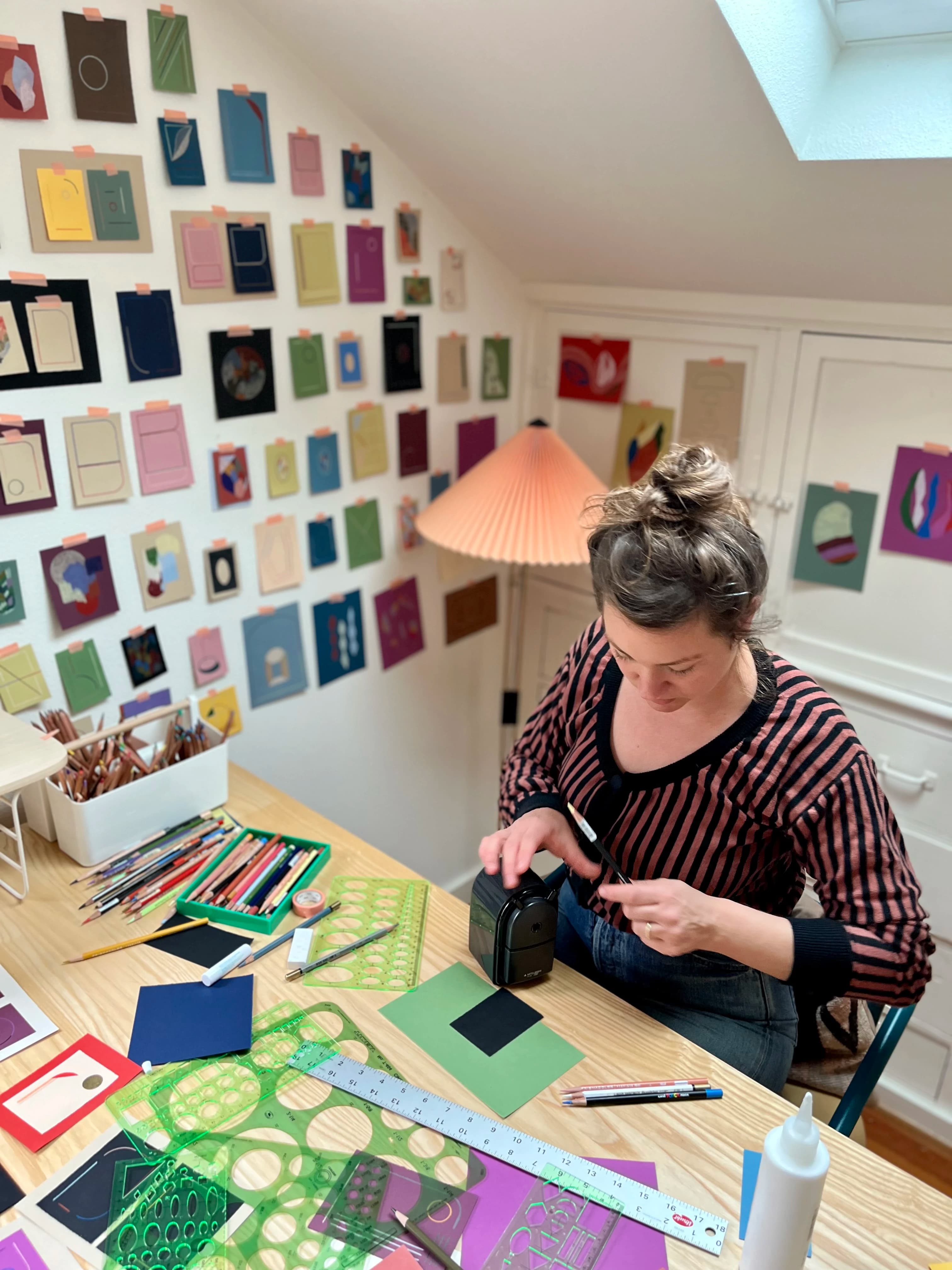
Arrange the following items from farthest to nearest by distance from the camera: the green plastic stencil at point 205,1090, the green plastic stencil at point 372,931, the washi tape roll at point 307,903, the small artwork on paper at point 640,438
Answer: the small artwork on paper at point 640,438, the washi tape roll at point 307,903, the green plastic stencil at point 372,931, the green plastic stencil at point 205,1090

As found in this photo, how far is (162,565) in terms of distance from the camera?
1.62 m

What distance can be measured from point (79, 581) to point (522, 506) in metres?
0.81

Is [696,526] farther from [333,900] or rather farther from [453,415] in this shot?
[453,415]

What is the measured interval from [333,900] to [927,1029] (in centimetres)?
128

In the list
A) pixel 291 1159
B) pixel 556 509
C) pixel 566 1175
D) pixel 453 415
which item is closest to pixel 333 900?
pixel 291 1159

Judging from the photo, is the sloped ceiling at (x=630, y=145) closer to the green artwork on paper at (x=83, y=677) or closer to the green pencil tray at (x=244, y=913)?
the green artwork on paper at (x=83, y=677)

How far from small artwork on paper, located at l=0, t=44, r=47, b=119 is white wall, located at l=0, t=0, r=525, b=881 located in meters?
0.01

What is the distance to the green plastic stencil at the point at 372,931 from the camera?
1171 mm

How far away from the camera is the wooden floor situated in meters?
1.86

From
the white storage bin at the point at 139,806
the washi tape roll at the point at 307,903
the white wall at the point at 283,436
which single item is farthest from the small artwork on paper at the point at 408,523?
the washi tape roll at the point at 307,903

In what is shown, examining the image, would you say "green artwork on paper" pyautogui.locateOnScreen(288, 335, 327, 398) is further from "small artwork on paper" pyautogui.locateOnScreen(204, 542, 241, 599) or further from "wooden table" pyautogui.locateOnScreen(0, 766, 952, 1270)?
"wooden table" pyautogui.locateOnScreen(0, 766, 952, 1270)

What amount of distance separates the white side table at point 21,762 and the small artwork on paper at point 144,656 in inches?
12.3

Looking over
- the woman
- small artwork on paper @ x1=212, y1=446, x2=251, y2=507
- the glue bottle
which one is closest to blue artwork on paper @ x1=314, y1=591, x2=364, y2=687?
small artwork on paper @ x1=212, y1=446, x2=251, y2=507

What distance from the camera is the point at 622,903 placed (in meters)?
1.08
